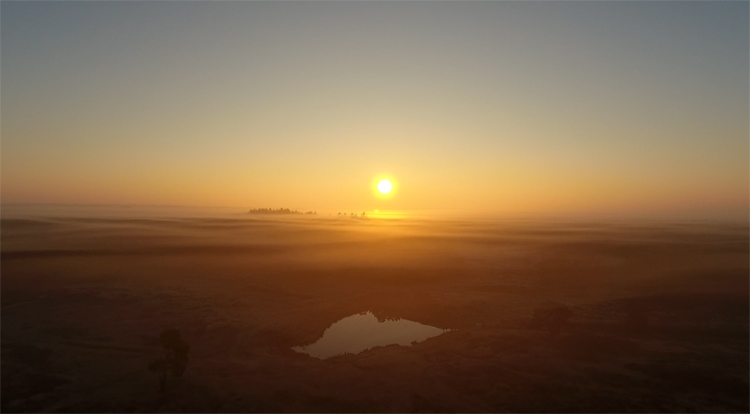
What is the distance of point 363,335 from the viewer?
27594mm

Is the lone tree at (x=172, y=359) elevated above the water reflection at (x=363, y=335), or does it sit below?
above

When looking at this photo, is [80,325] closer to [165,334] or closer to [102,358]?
[102,358]

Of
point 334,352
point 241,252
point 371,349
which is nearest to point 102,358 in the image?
point 334,352

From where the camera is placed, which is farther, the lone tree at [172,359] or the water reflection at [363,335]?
the water reflection at [363,335]

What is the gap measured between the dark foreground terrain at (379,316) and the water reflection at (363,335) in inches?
44.8

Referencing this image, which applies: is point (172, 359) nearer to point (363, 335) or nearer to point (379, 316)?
point (363, 335)

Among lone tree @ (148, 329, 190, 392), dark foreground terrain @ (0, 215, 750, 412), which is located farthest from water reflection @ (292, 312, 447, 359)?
lone tree @ (148, 329, 190, 392)

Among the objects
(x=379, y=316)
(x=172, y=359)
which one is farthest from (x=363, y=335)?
(x=172, y=359)

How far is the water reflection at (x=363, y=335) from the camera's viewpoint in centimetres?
2498

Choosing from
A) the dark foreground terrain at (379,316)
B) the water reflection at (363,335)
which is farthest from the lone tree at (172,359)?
the water reflection at (363,335)

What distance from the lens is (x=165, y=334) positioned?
61.4 feet

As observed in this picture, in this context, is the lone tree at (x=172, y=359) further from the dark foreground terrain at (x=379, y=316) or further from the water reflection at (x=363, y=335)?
the water reflection at (x=363, y=335)

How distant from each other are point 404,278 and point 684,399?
1088 inches

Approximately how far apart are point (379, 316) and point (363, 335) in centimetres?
452
